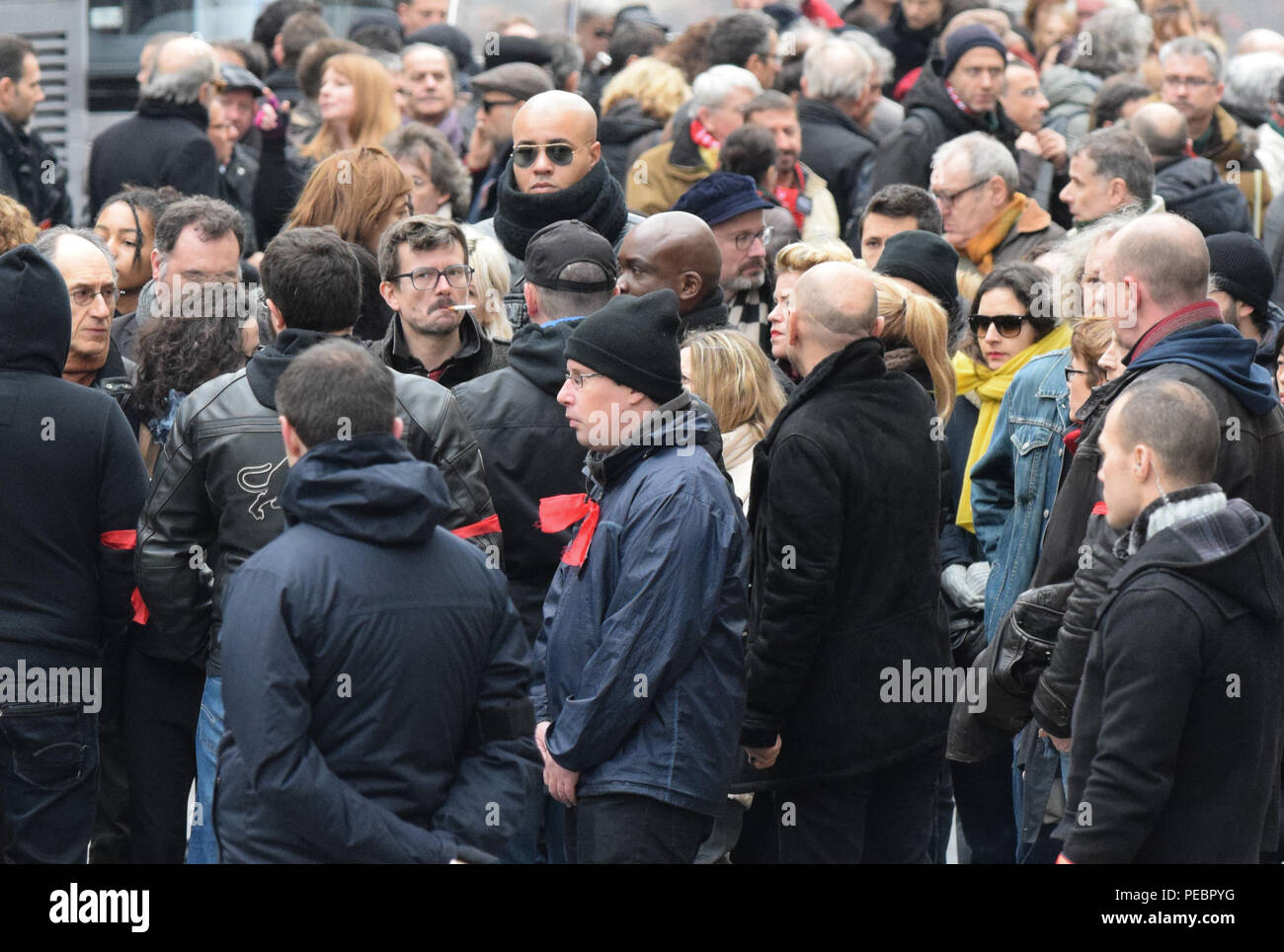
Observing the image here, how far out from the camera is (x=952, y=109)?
29.1ft

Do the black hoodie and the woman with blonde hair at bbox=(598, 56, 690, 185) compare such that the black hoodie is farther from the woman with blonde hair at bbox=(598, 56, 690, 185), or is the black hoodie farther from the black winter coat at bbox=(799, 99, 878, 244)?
the black winter coat at bbox=(799, 99, 878, 244)

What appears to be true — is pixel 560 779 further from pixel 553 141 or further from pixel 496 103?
pixel 496 103

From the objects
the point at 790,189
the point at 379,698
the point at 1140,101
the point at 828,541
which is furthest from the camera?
the point at 1140,101

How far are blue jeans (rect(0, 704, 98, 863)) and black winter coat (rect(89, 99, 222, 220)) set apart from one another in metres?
4.21

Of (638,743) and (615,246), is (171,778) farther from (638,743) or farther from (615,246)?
(615,246)

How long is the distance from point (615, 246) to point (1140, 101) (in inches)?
177

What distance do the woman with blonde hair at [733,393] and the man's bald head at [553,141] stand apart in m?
1.29

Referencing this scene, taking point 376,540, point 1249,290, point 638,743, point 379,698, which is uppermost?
point 1249,290

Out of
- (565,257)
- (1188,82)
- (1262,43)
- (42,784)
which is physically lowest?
(42,784)

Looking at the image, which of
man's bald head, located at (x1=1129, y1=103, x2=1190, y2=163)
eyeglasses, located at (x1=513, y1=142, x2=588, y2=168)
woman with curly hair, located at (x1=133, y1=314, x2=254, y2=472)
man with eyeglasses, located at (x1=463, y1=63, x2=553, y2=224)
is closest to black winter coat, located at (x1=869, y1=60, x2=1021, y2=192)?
man's bald head, located at (x1=1129, y1=103, x2=1190, y2=163)

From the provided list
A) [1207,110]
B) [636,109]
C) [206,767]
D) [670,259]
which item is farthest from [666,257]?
[1207,110]

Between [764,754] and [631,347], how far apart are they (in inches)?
47.9

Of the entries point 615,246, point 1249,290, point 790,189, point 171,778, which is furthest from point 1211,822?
point 790,189

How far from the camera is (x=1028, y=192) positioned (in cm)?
895
